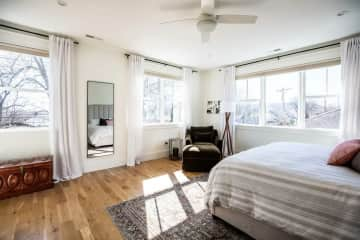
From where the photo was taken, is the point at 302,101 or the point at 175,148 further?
the point at 175,148

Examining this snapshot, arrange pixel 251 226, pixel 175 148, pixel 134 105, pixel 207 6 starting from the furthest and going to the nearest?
1. pixel 175 148
2. pixel 134 105
3. pixel 207 6
4. pixel 251 226

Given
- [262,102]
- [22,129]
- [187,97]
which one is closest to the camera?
[22,129]

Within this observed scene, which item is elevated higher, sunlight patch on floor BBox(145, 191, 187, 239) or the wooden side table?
the wooden side table

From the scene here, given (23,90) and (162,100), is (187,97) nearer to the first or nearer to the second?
(162,100)

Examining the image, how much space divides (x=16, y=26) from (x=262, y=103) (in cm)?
496

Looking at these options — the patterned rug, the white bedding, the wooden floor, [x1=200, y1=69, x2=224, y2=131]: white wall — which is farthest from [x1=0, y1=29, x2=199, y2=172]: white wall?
[x1=200, y1=69, x2=224, y2=131]: white wall

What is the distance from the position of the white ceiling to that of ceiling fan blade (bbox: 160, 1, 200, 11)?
0.19ft

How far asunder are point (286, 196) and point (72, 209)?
2.40 metres

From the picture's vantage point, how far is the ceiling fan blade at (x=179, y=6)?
6.49 feet

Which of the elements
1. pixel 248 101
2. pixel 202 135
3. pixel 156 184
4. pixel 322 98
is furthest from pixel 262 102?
pixel 156 184

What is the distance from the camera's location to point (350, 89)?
2.77 metres

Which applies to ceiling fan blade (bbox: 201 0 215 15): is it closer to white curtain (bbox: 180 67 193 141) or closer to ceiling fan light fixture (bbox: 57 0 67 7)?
ceiling fan light fixture (bbox: 57 0 67 7)

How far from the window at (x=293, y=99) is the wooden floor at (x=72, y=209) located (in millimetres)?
2453

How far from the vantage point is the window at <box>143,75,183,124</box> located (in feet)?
13.9
